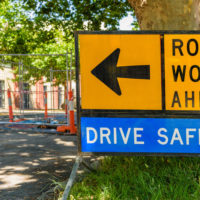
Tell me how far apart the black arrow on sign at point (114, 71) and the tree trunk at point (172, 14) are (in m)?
1.41

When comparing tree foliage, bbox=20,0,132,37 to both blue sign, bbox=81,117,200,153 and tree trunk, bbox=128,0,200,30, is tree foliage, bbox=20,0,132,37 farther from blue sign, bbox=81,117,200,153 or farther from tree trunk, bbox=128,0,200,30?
blue sign, bbox=81,117,200,153

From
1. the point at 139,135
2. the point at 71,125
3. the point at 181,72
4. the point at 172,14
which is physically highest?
the point at 172,14

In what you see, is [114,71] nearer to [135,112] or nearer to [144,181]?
[135,112]

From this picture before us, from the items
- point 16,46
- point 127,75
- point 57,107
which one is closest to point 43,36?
point 57,107

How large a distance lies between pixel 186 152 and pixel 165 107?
0.54 metres

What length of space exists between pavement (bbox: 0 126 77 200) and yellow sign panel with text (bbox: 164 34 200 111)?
2.09 m

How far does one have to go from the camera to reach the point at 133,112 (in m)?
2.93

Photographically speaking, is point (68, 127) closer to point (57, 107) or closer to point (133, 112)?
point (57, 107)

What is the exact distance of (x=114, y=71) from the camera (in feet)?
9.57

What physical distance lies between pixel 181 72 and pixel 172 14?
1.39 m

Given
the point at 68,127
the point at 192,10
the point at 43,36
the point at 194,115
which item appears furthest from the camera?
the point at 43,36

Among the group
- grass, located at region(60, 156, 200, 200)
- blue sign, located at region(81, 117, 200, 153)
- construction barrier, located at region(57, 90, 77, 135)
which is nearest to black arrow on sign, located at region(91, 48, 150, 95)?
blue sign, located at region(81, 117, 200, 153)

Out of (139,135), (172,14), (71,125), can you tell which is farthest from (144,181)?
(71,125)

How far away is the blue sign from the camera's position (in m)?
2.89
